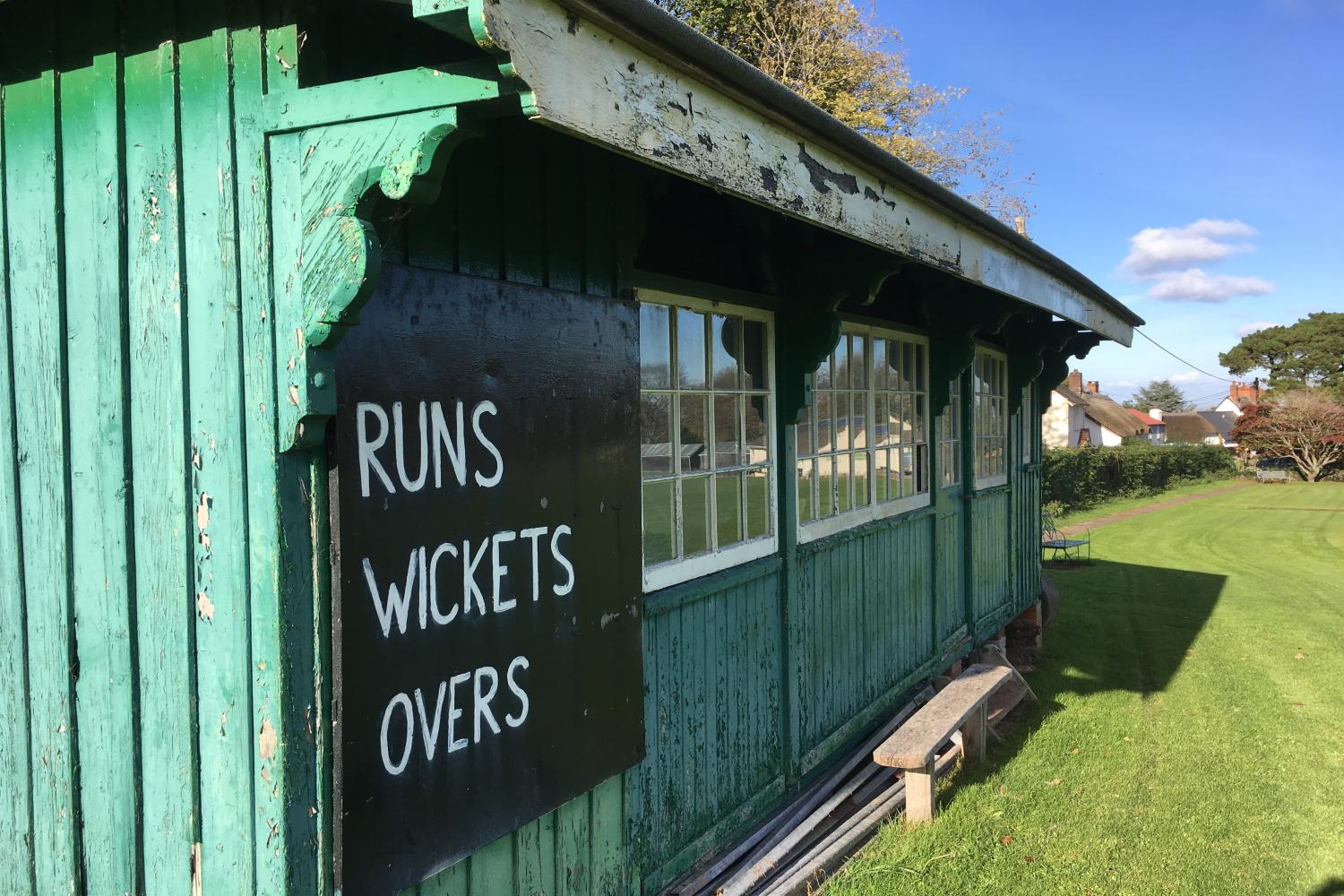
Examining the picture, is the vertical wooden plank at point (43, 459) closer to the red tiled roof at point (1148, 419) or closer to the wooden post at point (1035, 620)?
the wooden post at point (1035, 620)

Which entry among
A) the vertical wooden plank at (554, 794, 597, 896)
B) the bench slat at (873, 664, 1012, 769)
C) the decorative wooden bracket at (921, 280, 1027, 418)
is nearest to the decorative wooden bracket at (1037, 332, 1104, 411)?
the decorative wooden bracket at (921, 280, 1027, 418)

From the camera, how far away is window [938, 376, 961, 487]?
678cm

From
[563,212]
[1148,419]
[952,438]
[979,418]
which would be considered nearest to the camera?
[563,212]

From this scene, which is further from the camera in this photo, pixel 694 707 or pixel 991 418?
pixel 991 418

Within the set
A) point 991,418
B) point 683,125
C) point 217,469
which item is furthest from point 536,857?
point 991,418

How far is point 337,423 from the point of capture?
1930mm

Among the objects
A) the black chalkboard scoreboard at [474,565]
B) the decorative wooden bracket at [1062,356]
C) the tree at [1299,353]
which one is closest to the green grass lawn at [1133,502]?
the decorative wooden bracket at [1062,356]

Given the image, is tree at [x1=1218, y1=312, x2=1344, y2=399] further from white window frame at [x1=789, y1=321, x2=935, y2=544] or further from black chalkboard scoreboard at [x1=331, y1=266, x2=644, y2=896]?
black chalkboard scoreboard at [x1=331, y1=266, x2=644, y2=896]

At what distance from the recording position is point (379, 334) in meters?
2.04

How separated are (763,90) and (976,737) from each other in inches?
191

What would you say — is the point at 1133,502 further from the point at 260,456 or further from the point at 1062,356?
the point at 260,456

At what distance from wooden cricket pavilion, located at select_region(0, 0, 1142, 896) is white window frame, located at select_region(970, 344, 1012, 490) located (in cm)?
476

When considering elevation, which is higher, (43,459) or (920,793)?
(43,459)

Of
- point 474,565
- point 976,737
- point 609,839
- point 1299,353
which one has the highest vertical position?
point 1299,353
